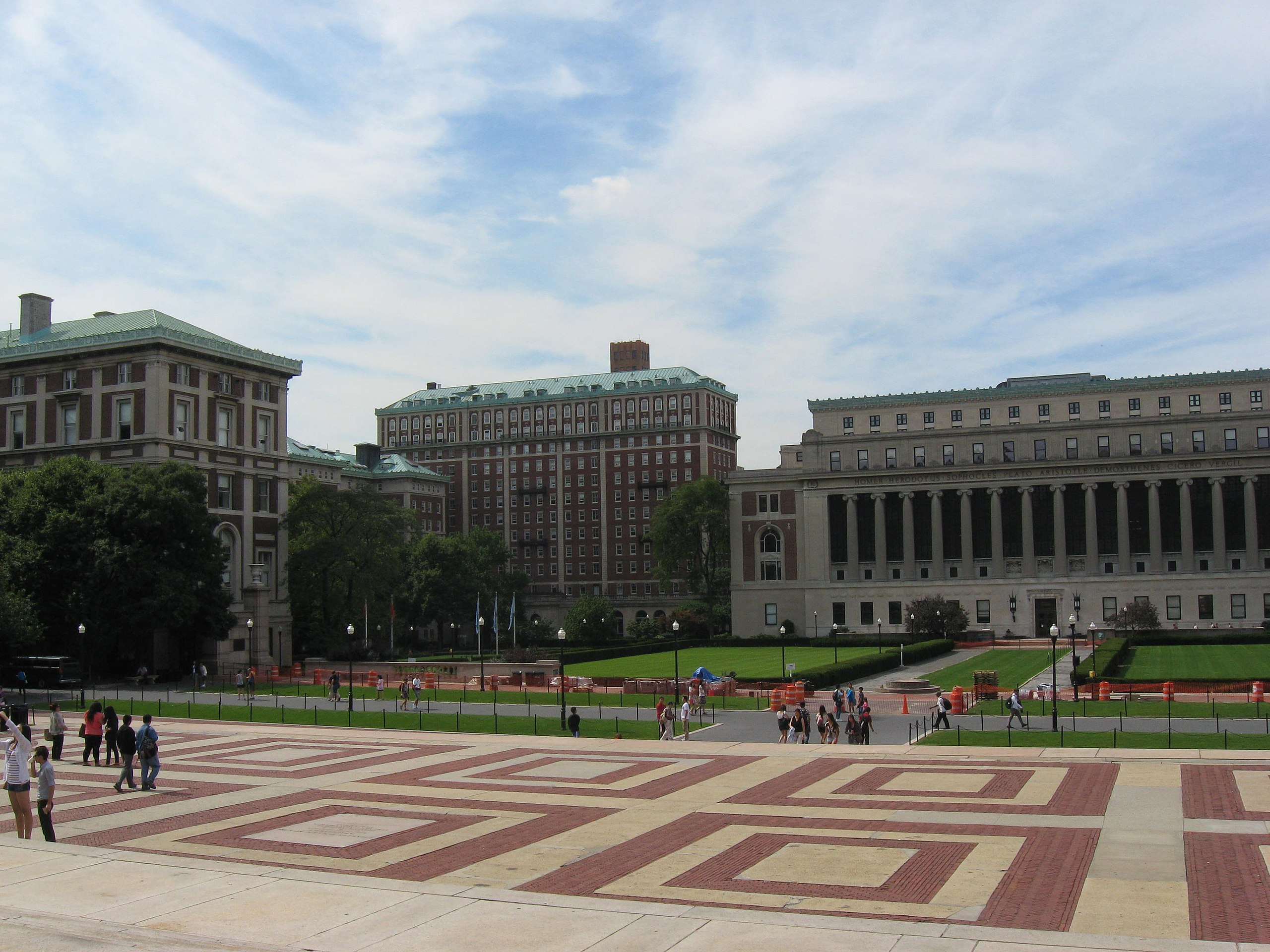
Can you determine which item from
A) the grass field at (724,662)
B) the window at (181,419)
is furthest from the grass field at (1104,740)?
the window at (181,419)

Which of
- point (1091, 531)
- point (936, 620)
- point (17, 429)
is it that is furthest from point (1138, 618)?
point (17, 429)

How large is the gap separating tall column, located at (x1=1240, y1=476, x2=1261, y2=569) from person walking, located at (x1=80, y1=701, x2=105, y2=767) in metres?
101

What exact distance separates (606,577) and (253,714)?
375 ft

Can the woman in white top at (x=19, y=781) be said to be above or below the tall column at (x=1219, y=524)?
below

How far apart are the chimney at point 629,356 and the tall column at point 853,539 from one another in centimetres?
7378

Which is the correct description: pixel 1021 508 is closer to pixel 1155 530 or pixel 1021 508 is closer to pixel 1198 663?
pixel 1155 530

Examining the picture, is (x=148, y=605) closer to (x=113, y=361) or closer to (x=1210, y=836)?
(x=113, y=361)

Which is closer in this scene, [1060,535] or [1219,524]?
[1219,524]

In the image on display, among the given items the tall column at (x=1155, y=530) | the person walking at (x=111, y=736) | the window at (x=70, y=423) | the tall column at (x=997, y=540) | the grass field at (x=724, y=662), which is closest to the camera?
the person walking at (x=111, y=736)

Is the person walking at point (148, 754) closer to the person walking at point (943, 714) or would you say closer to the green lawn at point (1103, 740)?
the green lawn at point (1103, 740)

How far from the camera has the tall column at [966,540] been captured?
375ft

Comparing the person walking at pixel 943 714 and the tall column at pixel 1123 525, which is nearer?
the person walking at pixel 943 714

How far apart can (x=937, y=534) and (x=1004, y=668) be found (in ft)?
125

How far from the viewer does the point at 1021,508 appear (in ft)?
373
